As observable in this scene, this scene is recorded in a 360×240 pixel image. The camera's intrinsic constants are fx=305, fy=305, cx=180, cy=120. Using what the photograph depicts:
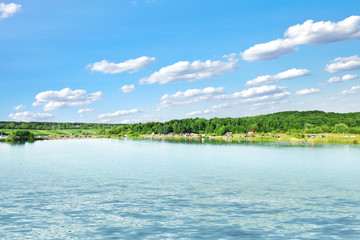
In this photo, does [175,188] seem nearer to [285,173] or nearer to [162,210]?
[162,210]

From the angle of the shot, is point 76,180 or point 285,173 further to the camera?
point 285,173

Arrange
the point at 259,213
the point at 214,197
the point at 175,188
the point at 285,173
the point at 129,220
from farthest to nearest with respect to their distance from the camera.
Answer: the point at 285,173, the point at 175,188, the point at 214,197, the point at 259,213, the point at 129,220

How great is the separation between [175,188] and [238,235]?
17.8m

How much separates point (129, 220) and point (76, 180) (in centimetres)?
2324

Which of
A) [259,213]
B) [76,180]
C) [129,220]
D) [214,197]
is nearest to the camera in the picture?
[129,220]

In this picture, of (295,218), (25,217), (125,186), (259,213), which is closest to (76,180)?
(125,186)

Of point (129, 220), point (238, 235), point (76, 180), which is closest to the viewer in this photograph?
point (238, 235)

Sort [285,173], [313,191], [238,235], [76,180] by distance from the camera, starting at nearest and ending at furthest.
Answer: [238,235], [313,191], [76,180], [285,173]

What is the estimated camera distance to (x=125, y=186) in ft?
128

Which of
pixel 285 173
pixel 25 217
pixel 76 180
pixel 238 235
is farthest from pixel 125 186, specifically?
pixel 285 173

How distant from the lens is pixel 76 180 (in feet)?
145

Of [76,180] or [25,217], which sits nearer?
[25,217]

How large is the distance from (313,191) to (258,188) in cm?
612

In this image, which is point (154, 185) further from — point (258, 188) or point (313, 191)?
point (313, 191)
